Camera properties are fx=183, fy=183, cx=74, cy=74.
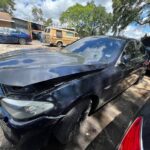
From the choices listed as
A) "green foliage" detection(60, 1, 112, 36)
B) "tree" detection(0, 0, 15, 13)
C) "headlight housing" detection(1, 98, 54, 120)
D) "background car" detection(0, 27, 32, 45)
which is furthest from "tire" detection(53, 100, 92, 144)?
"tree" detection(0, 0, 15, 13)

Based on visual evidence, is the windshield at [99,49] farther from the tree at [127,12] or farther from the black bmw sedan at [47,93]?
the tree at [127,12]

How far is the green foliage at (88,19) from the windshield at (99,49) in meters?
43.0

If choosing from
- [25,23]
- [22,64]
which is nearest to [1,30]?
[25,23]

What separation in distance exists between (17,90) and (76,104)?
0.78m

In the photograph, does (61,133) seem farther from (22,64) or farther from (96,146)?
(22,64)

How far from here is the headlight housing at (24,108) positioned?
193 cm

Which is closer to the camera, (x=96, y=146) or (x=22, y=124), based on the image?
(x=22, y=124)

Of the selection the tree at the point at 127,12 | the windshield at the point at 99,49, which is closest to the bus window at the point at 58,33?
the tree at the point at 127,12

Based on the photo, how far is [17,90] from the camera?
6.98 feet

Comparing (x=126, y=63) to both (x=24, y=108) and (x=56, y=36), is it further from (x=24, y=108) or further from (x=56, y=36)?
(x=56, y=36)

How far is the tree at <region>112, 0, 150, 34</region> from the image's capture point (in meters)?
20.0

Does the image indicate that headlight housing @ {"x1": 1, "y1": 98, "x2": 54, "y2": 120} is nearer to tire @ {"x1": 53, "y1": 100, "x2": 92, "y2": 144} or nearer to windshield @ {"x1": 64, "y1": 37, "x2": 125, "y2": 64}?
tire @ {"x1": 53, "y1": 100, "x2": 92, "y2": 144}

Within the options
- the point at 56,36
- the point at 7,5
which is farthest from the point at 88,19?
the point at 56,36

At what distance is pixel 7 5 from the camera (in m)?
56.5
